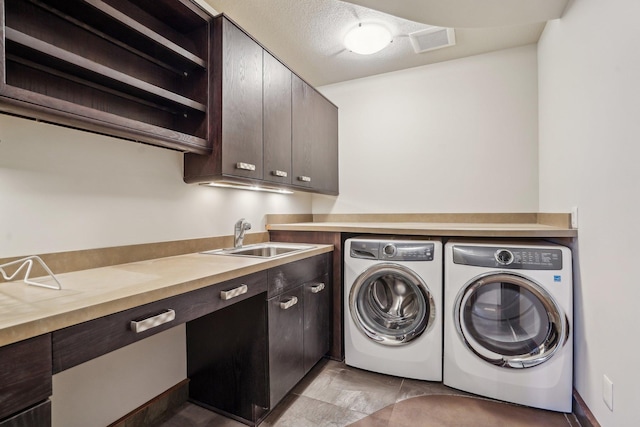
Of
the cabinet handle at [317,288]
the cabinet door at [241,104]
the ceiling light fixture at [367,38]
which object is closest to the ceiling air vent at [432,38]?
the ceiling light fixture at [367,38]

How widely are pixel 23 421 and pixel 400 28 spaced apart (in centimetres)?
276

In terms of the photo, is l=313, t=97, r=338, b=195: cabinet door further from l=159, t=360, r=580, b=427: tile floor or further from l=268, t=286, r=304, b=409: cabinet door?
l=159, t=360, r=580, b=427: tile floor

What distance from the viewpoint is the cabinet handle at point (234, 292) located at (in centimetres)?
129

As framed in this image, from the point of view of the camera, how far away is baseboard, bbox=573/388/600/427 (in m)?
1.45

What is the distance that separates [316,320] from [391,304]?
0.55 meters

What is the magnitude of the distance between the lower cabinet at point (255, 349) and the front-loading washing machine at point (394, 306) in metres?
0.37

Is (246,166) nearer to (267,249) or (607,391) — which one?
(267,249)

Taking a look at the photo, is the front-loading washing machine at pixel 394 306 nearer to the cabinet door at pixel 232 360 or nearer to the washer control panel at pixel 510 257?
the washer control panel at pixel 510 257

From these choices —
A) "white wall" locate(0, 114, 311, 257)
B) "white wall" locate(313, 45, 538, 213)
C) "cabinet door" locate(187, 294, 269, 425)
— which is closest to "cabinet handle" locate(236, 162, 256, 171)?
"white wall" locate(0, 114, 311, 257)

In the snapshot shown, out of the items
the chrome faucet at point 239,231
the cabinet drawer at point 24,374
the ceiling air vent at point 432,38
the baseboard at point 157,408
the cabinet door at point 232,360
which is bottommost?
the baseboard at point 157,408

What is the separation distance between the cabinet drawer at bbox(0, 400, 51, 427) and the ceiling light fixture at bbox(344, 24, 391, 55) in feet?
8.24

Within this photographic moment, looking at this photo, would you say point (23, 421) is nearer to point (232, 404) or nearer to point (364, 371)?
point (232, 404)

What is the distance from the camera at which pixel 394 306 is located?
83.9 inches

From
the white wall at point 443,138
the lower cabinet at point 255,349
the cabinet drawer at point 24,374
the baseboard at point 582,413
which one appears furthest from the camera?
the white wall at point 443,138
